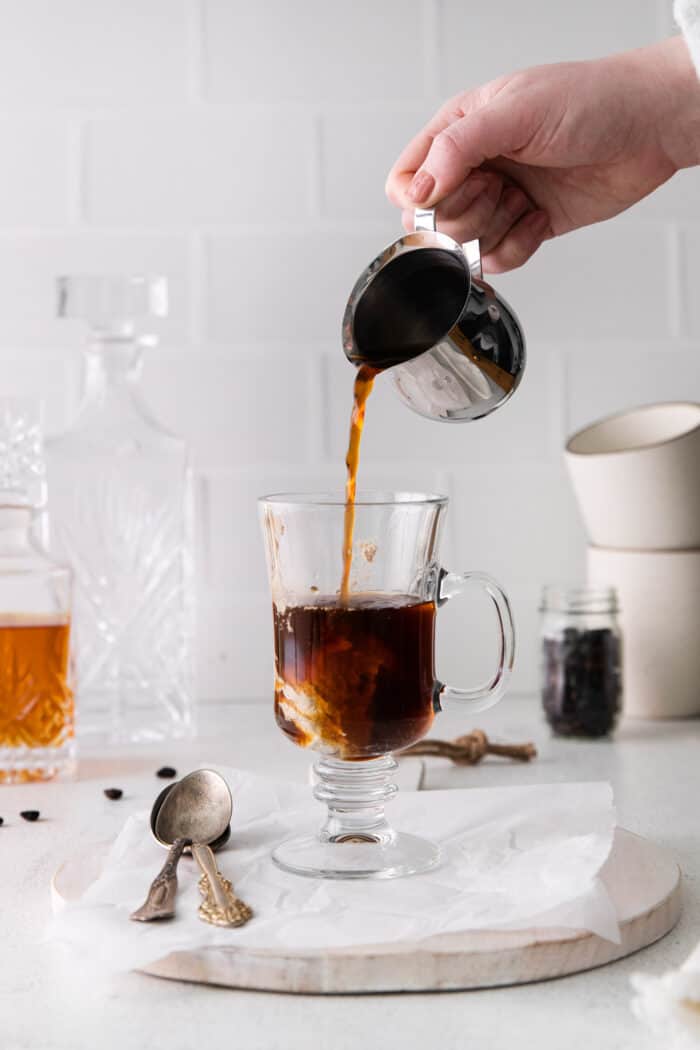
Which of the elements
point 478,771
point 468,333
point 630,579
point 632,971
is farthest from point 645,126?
point 632,971

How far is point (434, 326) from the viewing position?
1108 millimetres

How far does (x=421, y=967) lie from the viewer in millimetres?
814

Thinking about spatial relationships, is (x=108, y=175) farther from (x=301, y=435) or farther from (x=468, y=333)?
(x=468, y=333)

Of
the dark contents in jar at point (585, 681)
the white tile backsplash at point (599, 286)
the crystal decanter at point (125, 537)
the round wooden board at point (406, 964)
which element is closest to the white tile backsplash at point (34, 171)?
the crystal decanter at point (125, 537)

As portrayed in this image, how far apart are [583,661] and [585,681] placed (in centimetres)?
2

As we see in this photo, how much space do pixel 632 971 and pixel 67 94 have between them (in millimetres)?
1331

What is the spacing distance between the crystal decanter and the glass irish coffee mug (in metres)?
0.61

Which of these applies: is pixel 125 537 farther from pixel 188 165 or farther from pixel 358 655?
pixel 358 655

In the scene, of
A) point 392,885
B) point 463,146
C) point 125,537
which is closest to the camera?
point 392,885

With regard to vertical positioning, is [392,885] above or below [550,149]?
below

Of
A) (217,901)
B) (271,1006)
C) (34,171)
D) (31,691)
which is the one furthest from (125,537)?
(271,1006)

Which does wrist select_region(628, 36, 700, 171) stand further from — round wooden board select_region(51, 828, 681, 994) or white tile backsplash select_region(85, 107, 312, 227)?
round wooden board select_region(51, 828, 681, 994)

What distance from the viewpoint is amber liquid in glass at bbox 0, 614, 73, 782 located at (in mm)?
1404

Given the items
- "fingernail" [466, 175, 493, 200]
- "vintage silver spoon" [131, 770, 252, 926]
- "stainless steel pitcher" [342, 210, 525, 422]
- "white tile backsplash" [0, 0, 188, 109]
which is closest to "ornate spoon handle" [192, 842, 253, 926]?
"vintage silver spoon" [131, 770, 252, 926]
